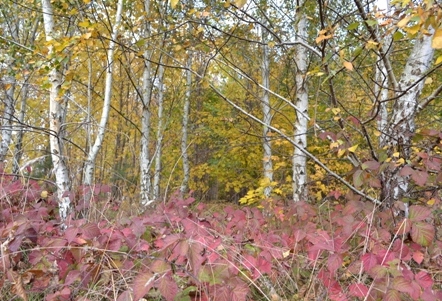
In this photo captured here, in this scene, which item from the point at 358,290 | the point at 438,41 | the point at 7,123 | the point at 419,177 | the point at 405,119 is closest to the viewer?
the point at 438,41

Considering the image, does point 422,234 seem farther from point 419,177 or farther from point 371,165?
point 371,165

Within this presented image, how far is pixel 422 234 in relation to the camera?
168cm

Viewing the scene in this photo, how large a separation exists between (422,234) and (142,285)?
1.29m

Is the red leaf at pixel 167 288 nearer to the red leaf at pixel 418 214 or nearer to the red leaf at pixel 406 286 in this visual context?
the red leaf at pixel 406 286

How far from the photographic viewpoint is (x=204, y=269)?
149 centimetres

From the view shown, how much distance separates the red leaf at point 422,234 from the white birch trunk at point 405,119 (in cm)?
65

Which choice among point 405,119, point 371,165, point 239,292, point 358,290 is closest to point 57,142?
point 239,292

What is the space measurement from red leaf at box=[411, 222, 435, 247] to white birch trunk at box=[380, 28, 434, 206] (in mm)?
647

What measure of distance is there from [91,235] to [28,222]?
347 millimetres

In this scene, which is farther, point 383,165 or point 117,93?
point 117,93

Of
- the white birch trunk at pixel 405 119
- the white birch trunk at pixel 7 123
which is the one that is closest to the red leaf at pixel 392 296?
the white birch trunk at pixel 405 119

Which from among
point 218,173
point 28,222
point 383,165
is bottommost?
point 218,173

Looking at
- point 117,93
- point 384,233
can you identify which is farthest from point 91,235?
point 117,93

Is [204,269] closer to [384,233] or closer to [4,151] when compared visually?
[384,233]
